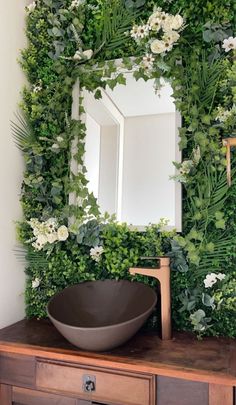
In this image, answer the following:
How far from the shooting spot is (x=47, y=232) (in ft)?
5.21

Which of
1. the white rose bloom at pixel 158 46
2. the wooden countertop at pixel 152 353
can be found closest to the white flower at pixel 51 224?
the wooden countertop at pixel 152 353

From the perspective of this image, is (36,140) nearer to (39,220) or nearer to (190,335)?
(39,220)

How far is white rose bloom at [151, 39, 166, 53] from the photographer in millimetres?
1489

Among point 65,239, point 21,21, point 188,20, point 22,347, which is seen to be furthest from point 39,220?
point 188,20

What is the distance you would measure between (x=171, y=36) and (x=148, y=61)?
148 mm

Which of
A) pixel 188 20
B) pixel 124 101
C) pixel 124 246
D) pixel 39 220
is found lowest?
pixel 124 246

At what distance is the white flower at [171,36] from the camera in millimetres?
1472

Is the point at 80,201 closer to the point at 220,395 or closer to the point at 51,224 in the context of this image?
the point at 51,224

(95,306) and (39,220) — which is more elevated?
(39,220)

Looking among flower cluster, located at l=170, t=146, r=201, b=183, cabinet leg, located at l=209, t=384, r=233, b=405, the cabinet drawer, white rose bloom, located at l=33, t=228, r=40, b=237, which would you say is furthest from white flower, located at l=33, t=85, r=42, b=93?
cabinet leg, located at l=209, t=384, r=233, b=405

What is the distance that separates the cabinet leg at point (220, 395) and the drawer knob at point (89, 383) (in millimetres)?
410

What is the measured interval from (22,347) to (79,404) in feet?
0.99

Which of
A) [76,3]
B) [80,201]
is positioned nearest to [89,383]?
[80,201]

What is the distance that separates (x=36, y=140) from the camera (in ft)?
5.61
